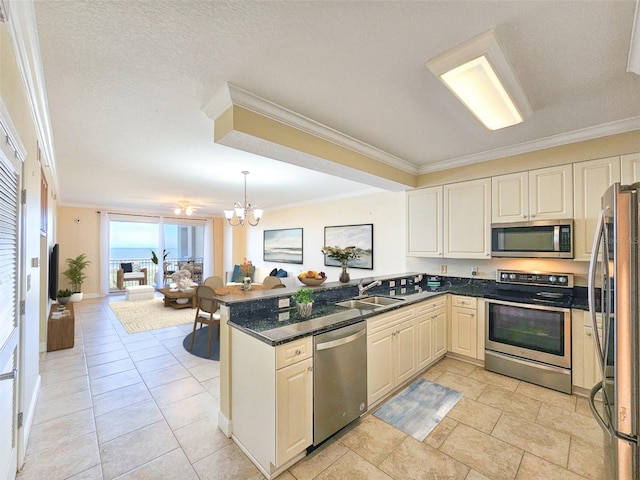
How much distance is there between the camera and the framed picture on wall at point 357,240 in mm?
5516

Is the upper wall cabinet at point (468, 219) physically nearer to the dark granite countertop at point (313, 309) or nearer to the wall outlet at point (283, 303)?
the dark granite countertop at point (313, 309)

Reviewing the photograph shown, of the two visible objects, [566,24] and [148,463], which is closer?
[566,24]

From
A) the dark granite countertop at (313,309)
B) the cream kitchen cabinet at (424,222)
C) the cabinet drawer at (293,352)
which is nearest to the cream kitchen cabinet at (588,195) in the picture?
the dark granite countertop at (313,309)

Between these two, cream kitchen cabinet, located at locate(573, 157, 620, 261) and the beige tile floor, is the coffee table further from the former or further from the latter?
cream kitchen cabinet, located at locate(573, 157, 620, 261)

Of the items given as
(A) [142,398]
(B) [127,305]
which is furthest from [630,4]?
(B) [127,305]

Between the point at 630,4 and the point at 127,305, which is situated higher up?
the point at 630,4

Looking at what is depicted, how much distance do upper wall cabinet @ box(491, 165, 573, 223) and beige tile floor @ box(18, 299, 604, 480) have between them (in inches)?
72.0

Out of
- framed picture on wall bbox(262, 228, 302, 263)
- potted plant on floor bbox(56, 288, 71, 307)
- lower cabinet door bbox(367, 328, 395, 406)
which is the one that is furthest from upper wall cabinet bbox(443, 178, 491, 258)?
potted plant on floor bbox(56, 288, 71, 307)

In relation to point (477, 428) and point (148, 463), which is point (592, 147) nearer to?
point (477, 428)

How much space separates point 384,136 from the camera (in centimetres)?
291

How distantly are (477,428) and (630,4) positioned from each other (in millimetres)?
2827

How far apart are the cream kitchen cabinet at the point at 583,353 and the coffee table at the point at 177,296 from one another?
639 cm

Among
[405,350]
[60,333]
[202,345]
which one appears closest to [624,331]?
[405,350]

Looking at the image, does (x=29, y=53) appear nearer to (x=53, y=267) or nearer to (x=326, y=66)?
(x=326, y=66)
